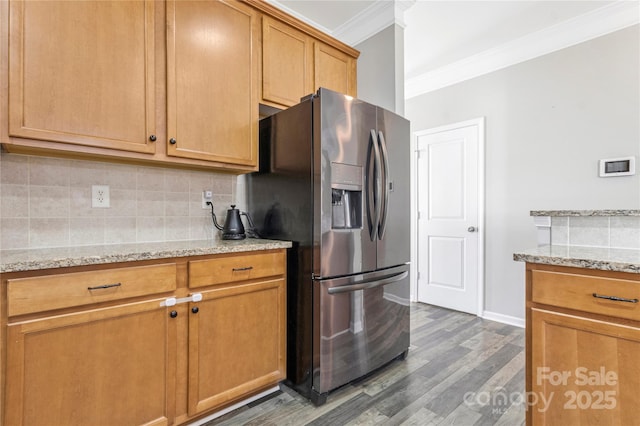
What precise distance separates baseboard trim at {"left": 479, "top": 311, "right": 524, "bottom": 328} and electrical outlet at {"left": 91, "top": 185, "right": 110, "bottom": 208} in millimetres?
3467

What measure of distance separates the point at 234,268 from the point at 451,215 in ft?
8.84

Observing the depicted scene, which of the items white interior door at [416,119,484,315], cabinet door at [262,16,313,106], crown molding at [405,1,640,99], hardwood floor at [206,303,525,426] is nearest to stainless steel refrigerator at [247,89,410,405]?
hardwood floor at [206,303,525,426]

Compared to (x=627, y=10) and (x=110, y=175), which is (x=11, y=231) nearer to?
(x=110, y=175)

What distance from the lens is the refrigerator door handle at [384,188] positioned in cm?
209

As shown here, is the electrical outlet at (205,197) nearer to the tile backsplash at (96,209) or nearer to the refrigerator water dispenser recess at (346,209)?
the tile backsplash at (96,209)

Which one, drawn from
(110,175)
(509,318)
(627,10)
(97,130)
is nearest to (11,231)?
(110,175)

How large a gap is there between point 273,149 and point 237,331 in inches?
44.9

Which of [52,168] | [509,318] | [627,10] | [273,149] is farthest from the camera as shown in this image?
[509,318]

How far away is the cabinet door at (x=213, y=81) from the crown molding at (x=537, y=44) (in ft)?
7.87

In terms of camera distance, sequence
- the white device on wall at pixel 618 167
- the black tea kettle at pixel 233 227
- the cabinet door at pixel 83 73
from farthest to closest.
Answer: the white device on wall at pixel 618 167, the black tea kettle at pixel 233 227, the cabinet door at pixel 83 73

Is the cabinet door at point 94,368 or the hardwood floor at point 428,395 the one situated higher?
the cabinet door at point 94,368

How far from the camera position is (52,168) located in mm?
1642

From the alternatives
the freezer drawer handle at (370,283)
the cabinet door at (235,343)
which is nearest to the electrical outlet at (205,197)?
the cabinet door at (235,343)

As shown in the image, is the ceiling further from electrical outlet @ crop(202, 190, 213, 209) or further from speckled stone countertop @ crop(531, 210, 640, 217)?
speckled stone countertop @ crop(531, 210, 640, 217)
